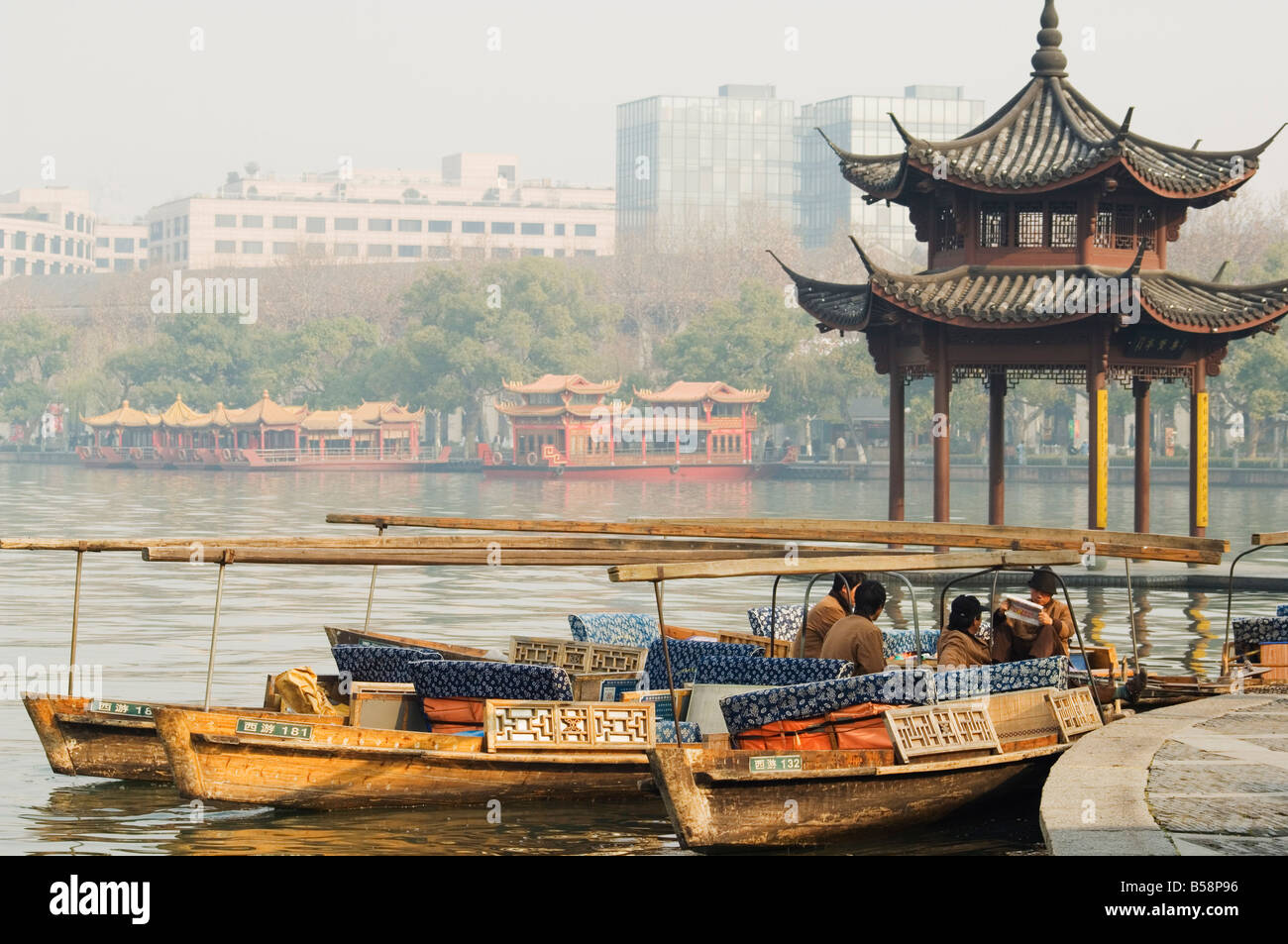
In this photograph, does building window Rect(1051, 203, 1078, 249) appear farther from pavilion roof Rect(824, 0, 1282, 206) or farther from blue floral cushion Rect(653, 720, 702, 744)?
blue floral cushion Rect(653, 720, 702, 744)

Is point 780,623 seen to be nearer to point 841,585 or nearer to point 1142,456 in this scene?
point 841,585

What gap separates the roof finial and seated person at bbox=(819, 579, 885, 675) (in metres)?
18.7

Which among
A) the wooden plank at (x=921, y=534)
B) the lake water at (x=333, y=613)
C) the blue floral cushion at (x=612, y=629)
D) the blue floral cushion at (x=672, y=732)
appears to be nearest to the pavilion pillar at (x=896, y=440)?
the lake water at (x=333, y=613)

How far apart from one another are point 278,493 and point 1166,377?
48.0m

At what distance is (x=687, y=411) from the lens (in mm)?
94625

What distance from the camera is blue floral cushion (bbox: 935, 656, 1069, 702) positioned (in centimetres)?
1317

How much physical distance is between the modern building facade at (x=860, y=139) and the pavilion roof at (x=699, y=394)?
263ft

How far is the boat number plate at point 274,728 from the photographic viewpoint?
1291cm

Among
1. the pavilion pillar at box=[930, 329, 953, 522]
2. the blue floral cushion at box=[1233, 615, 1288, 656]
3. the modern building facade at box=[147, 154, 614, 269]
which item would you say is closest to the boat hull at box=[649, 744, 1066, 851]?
the blue floral cushion at box=[1233, 615, 1288, 656]

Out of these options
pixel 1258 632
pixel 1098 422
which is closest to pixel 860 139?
pixel 1098 422

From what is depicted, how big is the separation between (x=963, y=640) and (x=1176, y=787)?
127 inches

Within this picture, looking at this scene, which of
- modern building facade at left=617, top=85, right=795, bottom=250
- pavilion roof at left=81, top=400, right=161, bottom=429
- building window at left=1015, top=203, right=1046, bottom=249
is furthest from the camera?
modern building facade at left=617, top=85, right=795, bottom=250

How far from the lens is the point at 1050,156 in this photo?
29.2 metres

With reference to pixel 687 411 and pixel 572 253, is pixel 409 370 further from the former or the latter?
pixel 572 253
